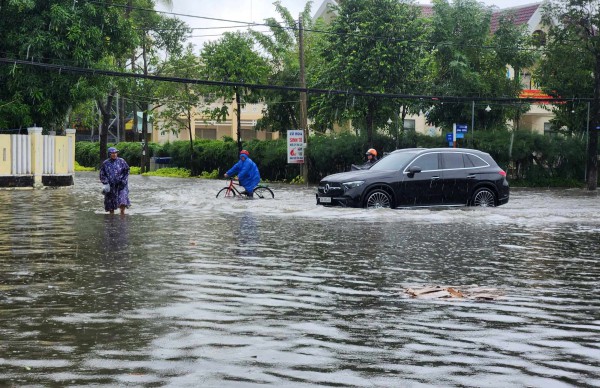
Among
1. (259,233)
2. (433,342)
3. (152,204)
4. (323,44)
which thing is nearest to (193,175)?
(323,44)

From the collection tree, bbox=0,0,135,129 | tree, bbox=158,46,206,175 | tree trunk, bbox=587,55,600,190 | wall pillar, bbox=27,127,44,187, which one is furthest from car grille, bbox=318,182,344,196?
tree, bbox=158,46,206,175

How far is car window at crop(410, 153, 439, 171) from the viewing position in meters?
23.6

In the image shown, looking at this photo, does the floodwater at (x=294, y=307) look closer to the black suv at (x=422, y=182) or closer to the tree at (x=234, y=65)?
the black suv at (x=422, y=182)

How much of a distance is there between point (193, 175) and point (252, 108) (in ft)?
70.5

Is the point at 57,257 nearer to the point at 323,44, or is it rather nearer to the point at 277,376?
the point at 277,376

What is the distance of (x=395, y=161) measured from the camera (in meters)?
23.9

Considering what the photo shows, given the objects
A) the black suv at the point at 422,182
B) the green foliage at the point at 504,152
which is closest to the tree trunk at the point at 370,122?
the green foliage at the point at 504,152

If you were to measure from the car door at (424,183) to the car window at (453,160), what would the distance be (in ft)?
0.87

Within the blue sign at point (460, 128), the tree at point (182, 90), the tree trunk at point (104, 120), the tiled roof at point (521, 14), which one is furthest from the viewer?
the tree at point (182, 90)

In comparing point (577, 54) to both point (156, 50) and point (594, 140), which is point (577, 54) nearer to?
point (594, 140)

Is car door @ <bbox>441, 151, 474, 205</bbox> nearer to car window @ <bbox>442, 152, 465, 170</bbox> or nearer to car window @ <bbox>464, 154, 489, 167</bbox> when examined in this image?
car window @ <bbox>442, 152, 465, 170</bbox>

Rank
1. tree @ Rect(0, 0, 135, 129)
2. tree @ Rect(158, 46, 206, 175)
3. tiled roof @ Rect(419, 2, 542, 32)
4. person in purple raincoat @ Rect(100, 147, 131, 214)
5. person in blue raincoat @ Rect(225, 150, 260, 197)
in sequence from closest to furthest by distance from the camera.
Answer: person in purple raincoat @ Rect(100, 147, 131, 214) → person in blue raincoat @ Rect(225, 150, 260, 197) → tree @ Rect(0, 0, 135, 129) → tiled roof @ Rect(419, 2, 542, 32) → tree @ Rect(158, 46, 206, 175)

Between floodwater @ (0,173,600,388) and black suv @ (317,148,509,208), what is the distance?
3816 millimetres

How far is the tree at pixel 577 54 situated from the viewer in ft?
138
